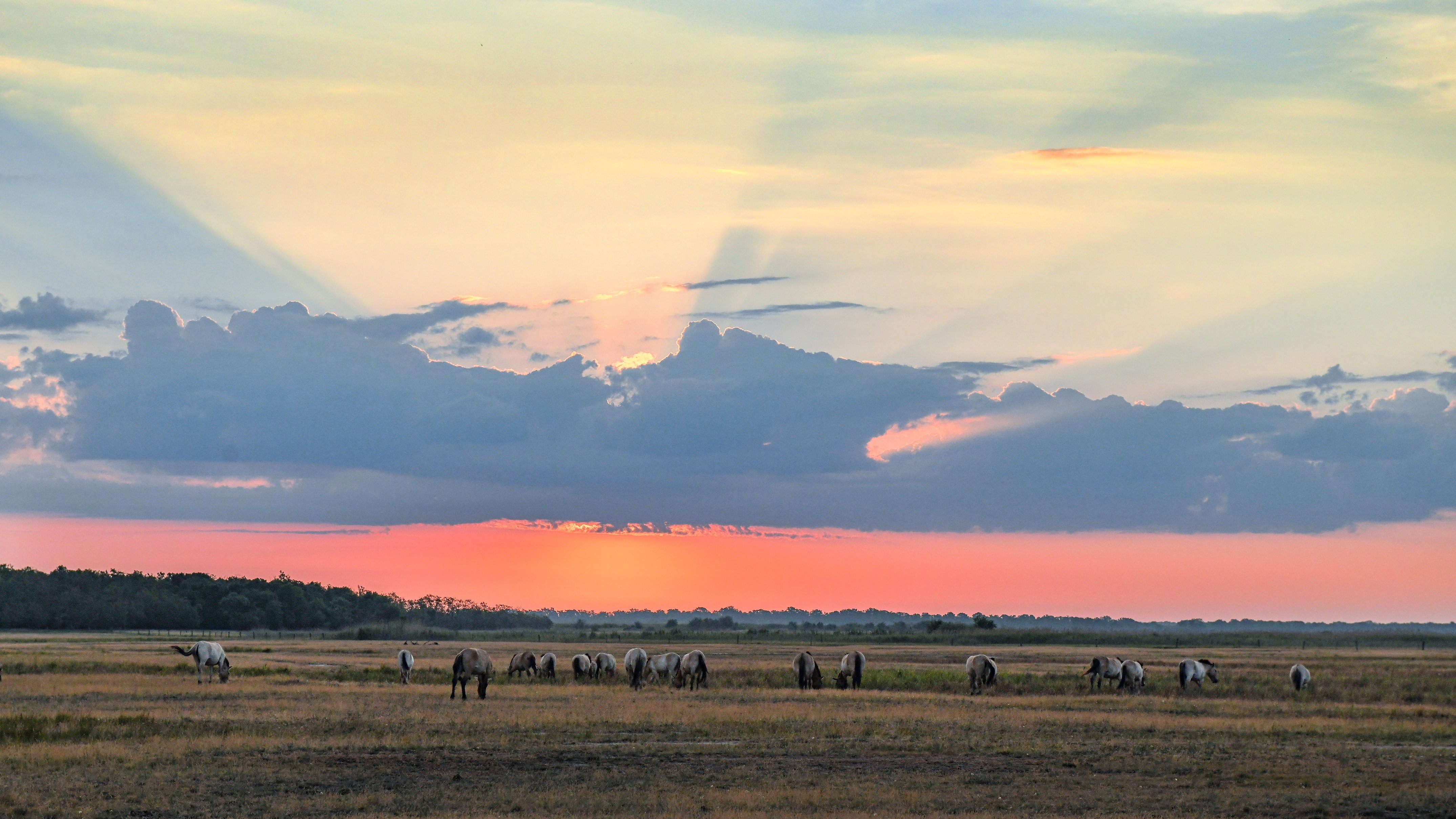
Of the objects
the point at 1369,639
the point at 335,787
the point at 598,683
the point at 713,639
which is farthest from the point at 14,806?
the point at 1369,639

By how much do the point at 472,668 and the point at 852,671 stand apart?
18.7m

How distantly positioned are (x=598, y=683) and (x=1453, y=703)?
3384 cm

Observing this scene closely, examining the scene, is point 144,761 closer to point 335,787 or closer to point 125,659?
point 335,787

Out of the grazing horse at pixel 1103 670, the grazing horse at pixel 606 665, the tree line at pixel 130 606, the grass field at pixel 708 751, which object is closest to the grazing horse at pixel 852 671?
the grass field at pixel 708 751

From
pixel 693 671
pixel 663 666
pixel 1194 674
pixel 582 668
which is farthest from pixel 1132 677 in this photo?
pixel 582 668

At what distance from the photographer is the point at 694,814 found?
18.3m

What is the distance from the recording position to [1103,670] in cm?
5306

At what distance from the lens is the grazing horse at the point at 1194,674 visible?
2045 inches

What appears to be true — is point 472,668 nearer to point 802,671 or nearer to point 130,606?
point 802,671

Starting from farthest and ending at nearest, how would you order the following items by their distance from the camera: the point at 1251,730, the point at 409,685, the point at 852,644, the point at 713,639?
the point at 713,639 < the point at 852,644 < the point at 409,685 < the point at 1251,730

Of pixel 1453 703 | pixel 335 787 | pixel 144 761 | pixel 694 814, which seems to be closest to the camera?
pixel 694 814

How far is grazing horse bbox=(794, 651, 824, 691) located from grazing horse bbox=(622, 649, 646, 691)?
6.55m

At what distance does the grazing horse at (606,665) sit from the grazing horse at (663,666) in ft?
12.2

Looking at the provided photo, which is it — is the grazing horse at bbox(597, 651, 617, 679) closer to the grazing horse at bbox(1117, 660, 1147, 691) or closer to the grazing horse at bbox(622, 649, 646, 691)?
the grazing horse at bbox(622, 649, 646, 691)
